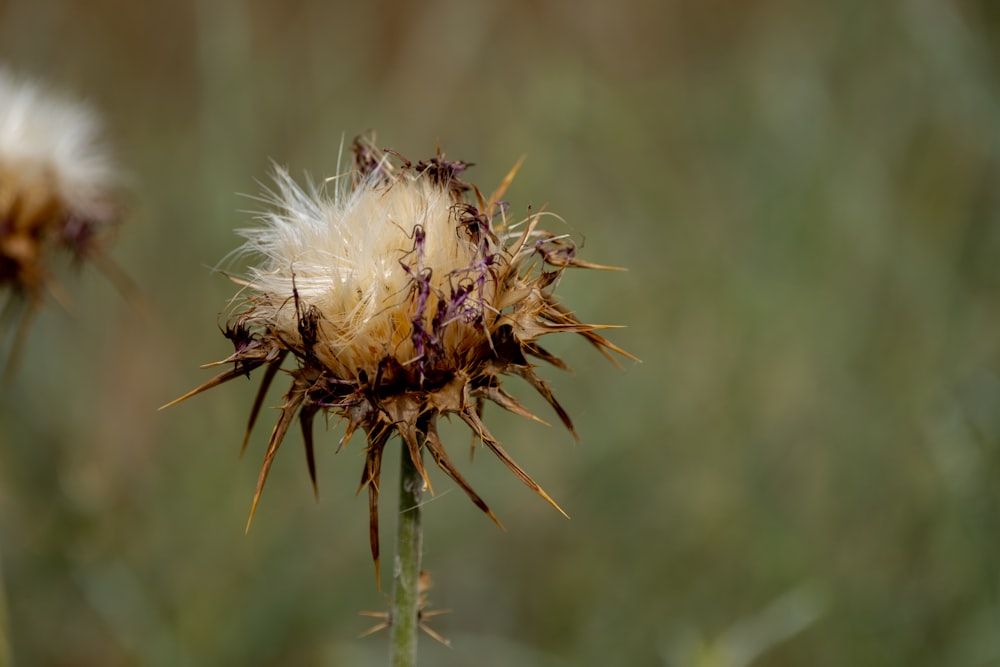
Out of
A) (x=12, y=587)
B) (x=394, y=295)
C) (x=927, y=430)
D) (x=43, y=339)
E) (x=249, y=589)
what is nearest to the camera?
(x=394, y=295)

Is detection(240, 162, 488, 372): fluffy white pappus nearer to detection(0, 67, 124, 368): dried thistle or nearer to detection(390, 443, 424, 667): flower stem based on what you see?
detection(390, 443, 424, 667): flower stem

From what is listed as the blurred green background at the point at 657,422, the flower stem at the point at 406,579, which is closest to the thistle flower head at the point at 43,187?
the blurred green background at the point at 657,422

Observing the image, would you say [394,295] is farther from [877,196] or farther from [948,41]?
[877,196]

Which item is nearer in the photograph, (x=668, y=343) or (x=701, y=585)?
(x=701, y=585)

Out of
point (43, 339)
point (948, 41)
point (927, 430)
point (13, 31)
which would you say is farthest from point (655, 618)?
point (13, 31)

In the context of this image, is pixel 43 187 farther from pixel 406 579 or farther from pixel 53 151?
pixel 406 579

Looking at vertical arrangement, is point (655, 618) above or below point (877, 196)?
below

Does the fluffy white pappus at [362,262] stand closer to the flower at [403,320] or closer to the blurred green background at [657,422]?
the flower at [403,320]
